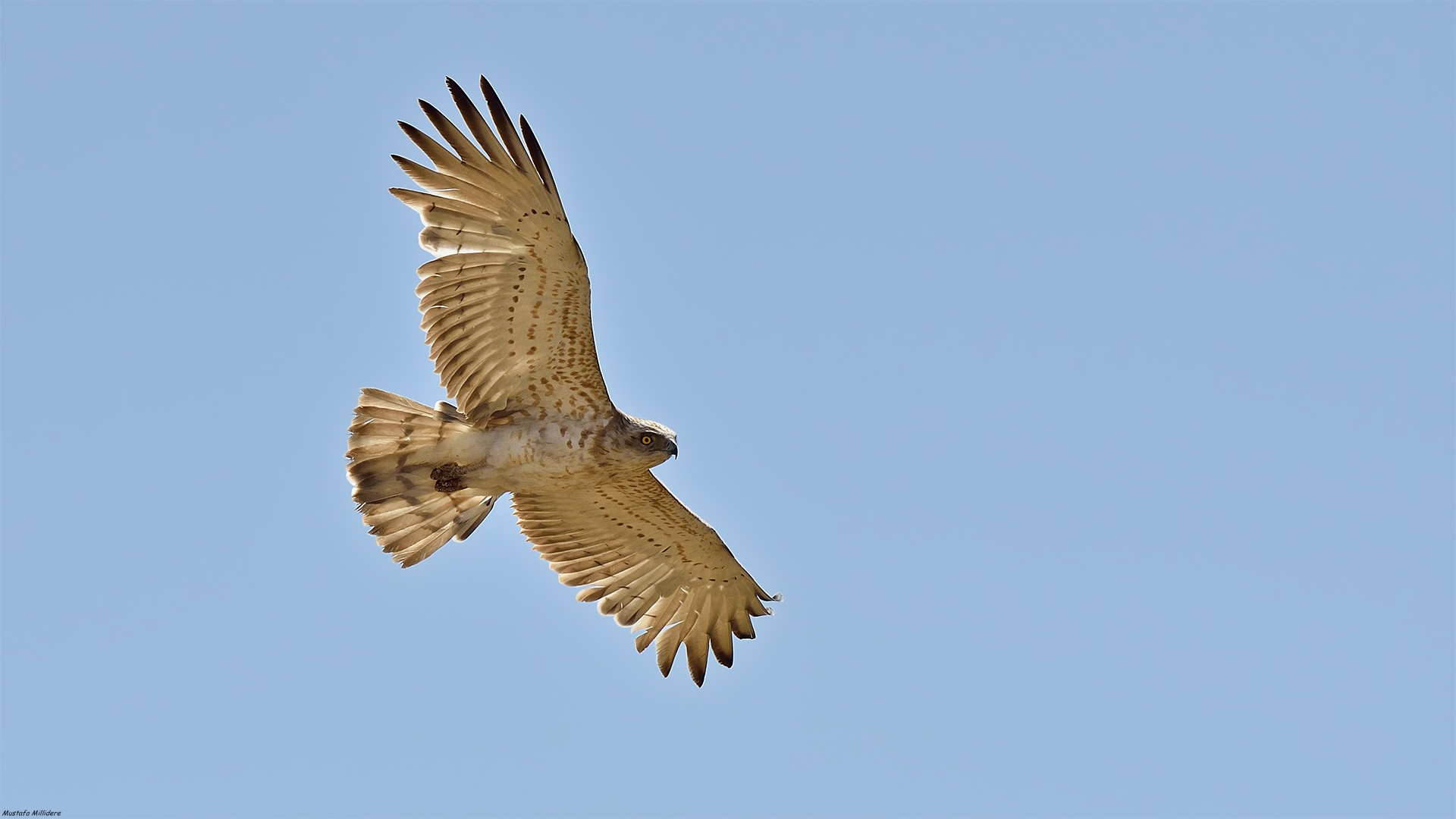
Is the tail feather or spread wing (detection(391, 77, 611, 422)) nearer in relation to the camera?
spread wing (detection(391, 77, 611, 422))

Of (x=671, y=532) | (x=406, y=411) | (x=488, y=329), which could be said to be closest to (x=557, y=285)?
(x=488, y=329)

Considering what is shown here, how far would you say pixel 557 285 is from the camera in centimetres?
1474

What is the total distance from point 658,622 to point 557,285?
3664 mm

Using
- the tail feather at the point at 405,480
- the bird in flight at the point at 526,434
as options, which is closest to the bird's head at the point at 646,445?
the bird in flight at the point at 526,434

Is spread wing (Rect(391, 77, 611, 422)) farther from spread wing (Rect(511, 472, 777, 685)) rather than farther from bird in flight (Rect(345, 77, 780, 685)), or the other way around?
spread wing (Rect(511, 472, 777, 685))

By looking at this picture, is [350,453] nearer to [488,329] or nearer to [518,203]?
[488,329]

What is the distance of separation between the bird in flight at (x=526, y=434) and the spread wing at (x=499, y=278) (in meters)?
0.01

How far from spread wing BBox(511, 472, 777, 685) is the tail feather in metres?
1.13

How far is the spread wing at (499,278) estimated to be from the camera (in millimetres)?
14344

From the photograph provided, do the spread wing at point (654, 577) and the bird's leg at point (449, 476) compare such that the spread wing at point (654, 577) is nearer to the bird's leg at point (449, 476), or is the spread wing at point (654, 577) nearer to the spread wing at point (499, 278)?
the bird's leg at point (449, 476)

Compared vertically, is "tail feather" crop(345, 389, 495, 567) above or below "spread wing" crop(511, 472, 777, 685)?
below

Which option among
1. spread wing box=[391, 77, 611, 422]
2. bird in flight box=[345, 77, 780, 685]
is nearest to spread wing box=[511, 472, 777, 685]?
bird in flight box=[345, 77, 780, 685]

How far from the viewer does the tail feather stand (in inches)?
596

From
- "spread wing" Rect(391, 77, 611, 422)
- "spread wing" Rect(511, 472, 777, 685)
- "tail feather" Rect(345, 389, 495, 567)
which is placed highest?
"spread wing" Rect(391, 77, 611, 422)
